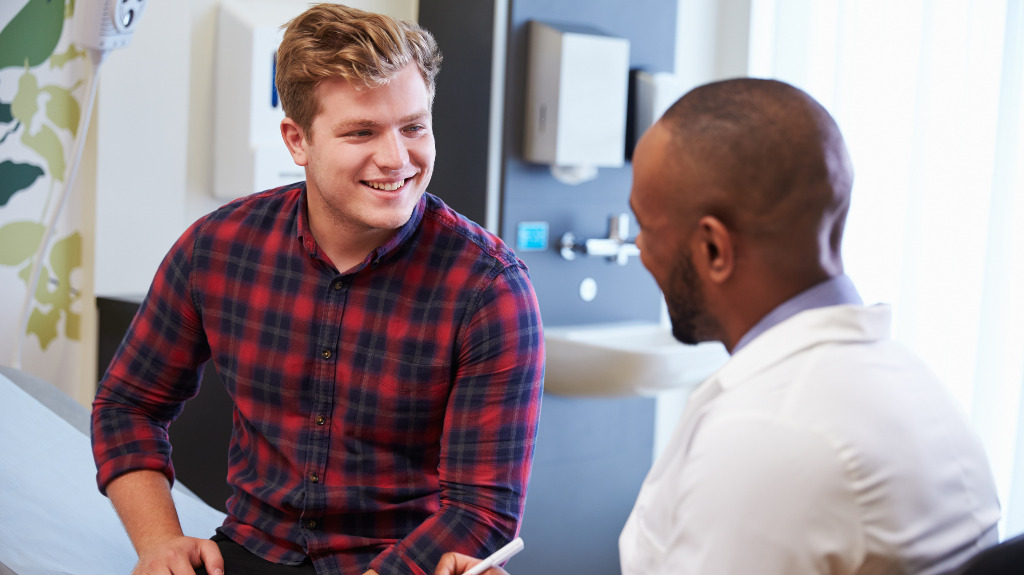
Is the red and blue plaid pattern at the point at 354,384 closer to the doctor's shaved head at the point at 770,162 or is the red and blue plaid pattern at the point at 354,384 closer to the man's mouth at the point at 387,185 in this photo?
the man's mouth at the point at 387,185

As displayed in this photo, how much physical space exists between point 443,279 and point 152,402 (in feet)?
1.56

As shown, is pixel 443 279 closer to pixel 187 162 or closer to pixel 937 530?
pixel 937 530

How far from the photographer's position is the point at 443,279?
1276 millimetres

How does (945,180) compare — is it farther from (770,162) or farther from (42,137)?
(42,137)

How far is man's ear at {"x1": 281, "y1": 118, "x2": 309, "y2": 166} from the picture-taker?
1310mm

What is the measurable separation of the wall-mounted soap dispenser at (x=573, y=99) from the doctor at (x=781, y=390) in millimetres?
1597

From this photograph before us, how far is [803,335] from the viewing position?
0.73 m

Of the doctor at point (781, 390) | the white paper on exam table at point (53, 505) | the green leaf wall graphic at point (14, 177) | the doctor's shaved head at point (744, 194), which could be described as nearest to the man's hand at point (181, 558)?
the white paper on exam table at point (53, 505)

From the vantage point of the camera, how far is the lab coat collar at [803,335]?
729mm

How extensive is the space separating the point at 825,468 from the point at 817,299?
0.17 m

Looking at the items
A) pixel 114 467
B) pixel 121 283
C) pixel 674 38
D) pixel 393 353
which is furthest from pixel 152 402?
pixel 674 38

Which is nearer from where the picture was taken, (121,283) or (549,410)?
(121,283)

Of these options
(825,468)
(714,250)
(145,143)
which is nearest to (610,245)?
(145,143)

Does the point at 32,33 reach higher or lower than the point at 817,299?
higher
